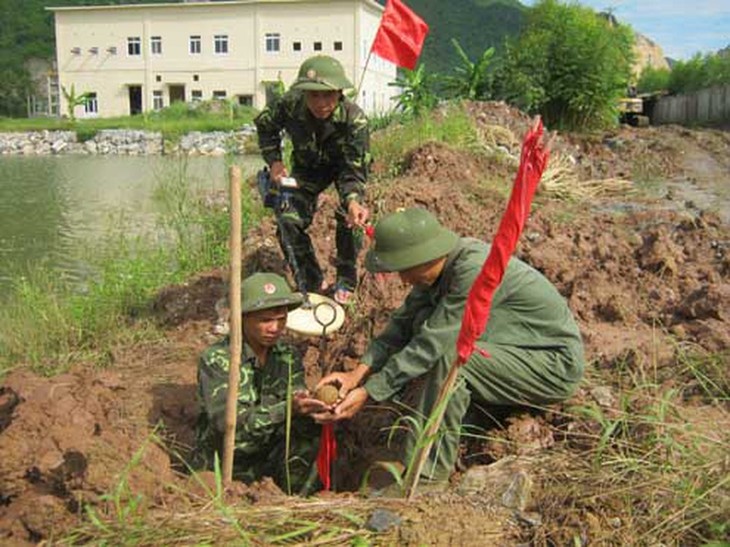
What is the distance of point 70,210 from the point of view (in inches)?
502

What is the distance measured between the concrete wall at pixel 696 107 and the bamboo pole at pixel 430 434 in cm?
2730

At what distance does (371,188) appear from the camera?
718 cm

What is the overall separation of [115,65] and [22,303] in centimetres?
4527

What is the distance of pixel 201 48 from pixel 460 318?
45.9 meters

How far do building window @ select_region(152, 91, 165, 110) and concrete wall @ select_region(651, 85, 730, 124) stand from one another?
28.9 m

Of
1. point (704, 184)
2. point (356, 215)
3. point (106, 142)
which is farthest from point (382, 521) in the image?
point (106, 142)

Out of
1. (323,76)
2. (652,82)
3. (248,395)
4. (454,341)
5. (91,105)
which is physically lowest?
(248,395)

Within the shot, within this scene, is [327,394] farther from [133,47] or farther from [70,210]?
[133,47]

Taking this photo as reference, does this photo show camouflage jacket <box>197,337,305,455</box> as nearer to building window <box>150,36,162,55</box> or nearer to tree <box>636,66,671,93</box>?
building window <box>150,36,162,55</box>

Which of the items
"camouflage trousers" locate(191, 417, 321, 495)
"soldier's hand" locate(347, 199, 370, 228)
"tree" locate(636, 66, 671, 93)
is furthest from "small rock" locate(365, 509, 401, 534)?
"tree" locate(636, 66, 671, 93)

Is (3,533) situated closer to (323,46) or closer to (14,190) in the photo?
(14,190)

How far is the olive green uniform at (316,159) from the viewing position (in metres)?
4.86

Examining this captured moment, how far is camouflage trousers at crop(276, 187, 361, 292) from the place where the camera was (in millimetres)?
4961

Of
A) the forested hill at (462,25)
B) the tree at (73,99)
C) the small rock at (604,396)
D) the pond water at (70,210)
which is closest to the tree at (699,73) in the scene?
the pond water at (70,210)
